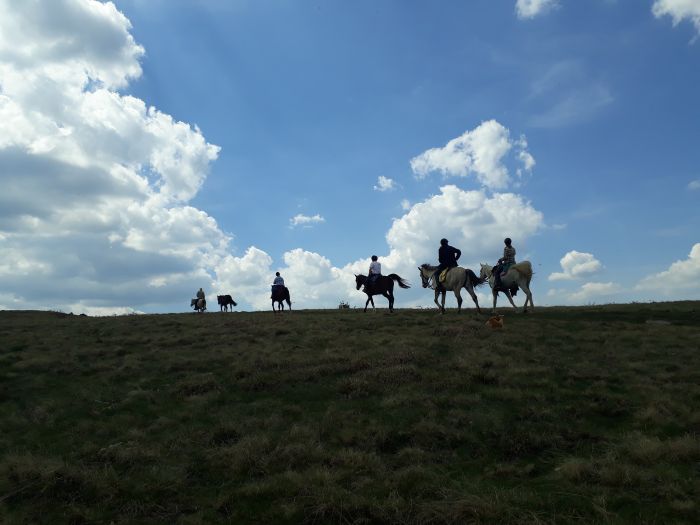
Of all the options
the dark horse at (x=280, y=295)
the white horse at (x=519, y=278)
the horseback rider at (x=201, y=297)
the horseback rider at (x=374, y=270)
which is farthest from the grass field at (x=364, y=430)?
the horseback rider at (x=201, y=297)

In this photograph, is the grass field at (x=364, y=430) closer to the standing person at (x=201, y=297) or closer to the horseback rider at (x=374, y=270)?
the horseback rider at (x=374, y=270)

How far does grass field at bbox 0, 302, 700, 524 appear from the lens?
707cm

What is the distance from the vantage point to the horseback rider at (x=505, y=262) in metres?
24.2

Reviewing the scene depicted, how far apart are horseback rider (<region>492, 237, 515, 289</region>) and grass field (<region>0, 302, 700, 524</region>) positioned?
5762 mm

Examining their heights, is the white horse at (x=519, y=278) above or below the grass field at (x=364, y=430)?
above

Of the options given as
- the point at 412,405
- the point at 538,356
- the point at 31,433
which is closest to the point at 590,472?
the point at 412,405

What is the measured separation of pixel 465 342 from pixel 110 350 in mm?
13435

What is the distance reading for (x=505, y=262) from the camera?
2423 centimetres

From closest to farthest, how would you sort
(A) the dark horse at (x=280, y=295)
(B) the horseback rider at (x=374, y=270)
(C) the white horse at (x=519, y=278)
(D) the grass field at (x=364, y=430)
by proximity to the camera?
(D) the grass field at (x=364, y=430)
(C) the white horse at (x=519, y=278)
(B) the horseback rider at (x=374, y=270)
(A) the dark horse at (x=280, y=295)

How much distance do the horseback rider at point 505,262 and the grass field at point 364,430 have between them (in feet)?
18.9

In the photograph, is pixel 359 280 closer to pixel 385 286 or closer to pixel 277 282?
pixel 385 286

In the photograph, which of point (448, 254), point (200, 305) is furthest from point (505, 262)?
point (200, 305)

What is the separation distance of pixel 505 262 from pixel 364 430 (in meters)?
16.5

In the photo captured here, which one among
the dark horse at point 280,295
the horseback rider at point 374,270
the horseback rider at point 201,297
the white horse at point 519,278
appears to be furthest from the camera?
the horseback rider at point 201,297
